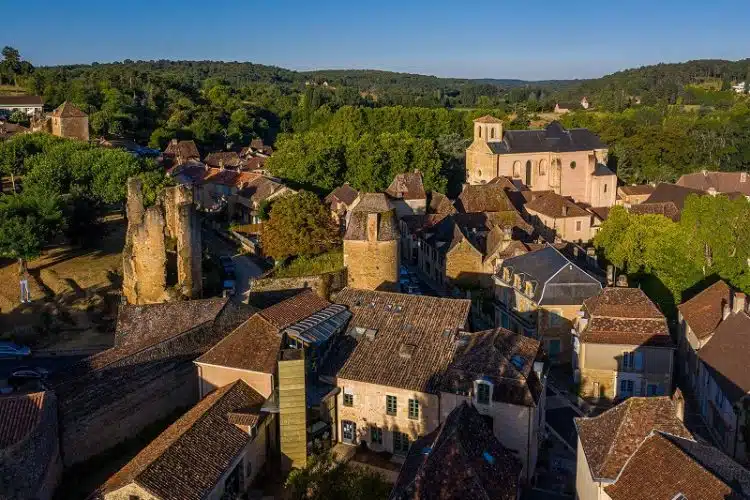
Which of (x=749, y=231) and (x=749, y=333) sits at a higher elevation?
(x=749, y=231)

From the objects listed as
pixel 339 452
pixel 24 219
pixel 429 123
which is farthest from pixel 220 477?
pixel 429 123

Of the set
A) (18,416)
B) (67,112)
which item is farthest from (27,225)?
(67,112)

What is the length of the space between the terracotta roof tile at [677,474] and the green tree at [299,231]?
79.8 ft

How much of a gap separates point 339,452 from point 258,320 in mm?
5700

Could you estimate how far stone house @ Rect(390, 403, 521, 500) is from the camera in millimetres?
18355

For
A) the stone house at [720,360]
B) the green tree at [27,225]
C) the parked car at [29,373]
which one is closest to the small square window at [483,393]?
the stone house at [720,360]

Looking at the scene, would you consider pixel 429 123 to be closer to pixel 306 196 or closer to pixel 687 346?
pixel 306 196

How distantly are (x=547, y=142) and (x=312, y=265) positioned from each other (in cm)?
4214

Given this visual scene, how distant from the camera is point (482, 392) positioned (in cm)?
2453

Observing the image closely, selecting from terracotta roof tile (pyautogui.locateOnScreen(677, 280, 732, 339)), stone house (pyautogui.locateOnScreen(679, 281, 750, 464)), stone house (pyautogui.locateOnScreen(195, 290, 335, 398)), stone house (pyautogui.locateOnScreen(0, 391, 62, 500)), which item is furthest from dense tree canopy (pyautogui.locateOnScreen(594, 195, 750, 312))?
stone house (pyautogui.locateOnScreen(0, 391, 62, 500))

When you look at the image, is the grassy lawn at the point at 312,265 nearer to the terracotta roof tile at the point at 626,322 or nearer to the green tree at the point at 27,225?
the terracotta roof tile at the point at 626,322

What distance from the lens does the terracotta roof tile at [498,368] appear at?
24.4 m

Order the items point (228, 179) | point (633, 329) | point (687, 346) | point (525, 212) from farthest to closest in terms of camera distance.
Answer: point (228, 179) < point (525, 212) < point (687, 346) < point (633, 329)

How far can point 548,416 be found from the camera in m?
30.5
